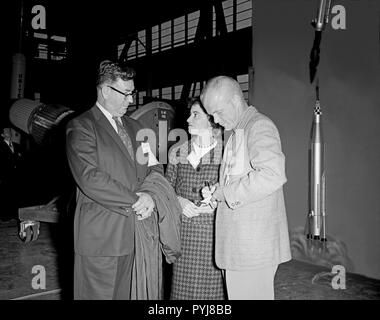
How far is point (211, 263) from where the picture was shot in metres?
1.92

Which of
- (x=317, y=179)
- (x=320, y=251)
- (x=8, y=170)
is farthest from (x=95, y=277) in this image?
(x=8, y=170)

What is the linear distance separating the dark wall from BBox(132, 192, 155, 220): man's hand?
94.1 inches

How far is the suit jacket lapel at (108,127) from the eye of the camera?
1.63 metres

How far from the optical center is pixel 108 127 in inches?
64.3

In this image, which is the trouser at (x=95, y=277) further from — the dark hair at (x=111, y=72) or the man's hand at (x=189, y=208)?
the dark hair at (x=111, y=72)

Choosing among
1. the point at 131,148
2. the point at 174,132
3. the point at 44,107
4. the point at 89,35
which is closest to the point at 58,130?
the point at 44,107

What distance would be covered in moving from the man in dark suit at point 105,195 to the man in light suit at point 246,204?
0.43 m

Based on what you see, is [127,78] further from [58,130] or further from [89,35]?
[89,35]

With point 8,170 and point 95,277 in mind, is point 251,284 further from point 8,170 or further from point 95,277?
point 8,170

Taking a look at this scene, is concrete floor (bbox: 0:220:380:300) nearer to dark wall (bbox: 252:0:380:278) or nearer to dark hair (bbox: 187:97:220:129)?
dark wall (bbox: 252:0:380:278)

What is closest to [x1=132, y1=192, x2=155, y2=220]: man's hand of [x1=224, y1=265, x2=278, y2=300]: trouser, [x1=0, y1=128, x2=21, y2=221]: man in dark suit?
[x1=224, y1=265, x2=278, y2=300]: trouser

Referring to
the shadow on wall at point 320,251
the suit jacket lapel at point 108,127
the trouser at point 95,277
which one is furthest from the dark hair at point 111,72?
the shadow on wall at point 320,251

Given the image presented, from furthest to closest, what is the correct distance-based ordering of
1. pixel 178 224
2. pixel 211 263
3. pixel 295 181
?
pixel 295 181
pixel 211 263
pixel 178 224

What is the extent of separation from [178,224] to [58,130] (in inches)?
110
